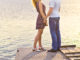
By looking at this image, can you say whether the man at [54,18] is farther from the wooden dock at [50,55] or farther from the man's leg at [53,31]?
the wooden dock at [50,55]

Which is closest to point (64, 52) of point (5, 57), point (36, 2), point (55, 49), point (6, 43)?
point (55, 49)

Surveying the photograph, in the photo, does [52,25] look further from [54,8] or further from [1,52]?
[1,52]

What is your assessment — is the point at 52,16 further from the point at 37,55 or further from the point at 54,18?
the point at 37,55

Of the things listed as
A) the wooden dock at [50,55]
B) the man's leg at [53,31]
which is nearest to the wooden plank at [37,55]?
the wooden dock at [50,55]

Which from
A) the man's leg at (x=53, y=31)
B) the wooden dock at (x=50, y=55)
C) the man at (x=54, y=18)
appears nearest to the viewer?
the wooden dock at (x=50, y=55)

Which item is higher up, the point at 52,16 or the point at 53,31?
the point at 52,16

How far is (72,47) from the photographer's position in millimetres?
10430

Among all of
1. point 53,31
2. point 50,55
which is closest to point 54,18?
point 53,31

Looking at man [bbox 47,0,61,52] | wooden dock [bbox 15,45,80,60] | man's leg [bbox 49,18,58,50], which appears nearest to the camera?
wooden dock [bbox 15,45,80,60]

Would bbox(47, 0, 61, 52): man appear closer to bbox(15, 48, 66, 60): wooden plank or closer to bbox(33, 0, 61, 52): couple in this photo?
bbox(33, 0, 61, 52): couple

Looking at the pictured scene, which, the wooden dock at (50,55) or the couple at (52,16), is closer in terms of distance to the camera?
the wooden dock at (50,55)

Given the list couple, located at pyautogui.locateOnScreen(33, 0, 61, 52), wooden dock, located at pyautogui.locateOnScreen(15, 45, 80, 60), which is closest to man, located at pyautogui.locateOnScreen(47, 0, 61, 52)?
couple, located at pyautogui.locateOnScreen(33, 0, 61, 52)

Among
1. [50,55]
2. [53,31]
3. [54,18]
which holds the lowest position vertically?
[50,55]

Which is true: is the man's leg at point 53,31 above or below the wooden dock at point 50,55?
above
